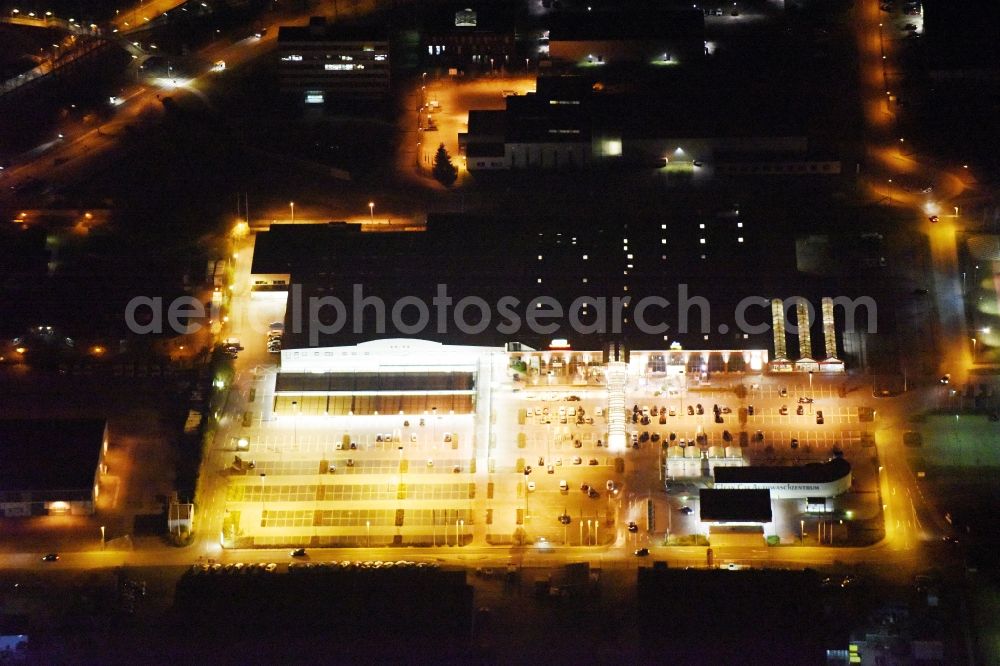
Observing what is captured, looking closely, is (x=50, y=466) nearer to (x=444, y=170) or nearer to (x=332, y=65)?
(x=444, y=170)

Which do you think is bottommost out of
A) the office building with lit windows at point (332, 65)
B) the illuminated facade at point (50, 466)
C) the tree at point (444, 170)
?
the illuminated facade at point (50, 466)

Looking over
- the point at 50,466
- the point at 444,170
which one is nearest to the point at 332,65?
the point at 444,170

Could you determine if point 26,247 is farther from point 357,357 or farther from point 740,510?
point 740,510

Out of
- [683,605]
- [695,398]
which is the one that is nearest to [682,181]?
[695,398]

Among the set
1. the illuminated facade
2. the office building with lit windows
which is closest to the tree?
the office building with lit windows

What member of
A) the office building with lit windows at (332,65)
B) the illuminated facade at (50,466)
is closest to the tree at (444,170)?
the office building with lit windows at (332,65)

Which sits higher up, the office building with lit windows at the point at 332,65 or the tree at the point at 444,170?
the office building with lit windows at the point at 332,65

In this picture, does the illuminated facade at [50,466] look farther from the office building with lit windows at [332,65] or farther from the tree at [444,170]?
the office building with lit windows at [332,65]
